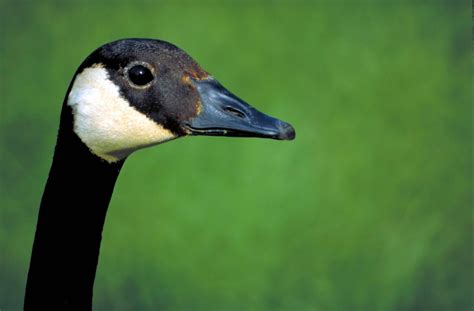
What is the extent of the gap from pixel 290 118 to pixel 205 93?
3606 millimetres

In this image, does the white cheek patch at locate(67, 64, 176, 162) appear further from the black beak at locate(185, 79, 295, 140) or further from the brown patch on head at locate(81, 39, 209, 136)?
the black beak at locate(185, 79, 295, 140)

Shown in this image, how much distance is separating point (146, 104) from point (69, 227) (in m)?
0.48

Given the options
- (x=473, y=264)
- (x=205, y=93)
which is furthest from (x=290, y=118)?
(x=205, y=93)

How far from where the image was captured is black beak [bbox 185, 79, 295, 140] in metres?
2.57

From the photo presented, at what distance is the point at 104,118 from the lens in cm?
254

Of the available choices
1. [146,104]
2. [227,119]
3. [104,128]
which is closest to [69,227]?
[104,128]

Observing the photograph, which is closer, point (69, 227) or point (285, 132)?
point (285, 132)

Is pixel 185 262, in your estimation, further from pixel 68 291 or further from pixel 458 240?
pixel 68 291

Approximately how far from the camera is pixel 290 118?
245 inches

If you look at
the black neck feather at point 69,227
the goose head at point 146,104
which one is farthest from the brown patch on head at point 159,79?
the black neck feather at point 69,227

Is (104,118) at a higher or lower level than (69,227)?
higher

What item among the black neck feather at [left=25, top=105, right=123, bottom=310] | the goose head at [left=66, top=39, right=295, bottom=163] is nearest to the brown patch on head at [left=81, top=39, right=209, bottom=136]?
the goose head at [left=66, top=39, right=295, bottom=163]

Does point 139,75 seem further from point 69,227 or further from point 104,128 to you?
point 69,227

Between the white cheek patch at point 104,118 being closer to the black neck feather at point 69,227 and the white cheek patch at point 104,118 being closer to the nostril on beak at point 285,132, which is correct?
the black neck feather at point 69,227
